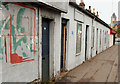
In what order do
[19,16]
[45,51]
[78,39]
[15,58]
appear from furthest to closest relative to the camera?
[78,39]
[45,51]
[19,16]
[15,58]

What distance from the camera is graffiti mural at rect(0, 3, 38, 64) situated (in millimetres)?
2818

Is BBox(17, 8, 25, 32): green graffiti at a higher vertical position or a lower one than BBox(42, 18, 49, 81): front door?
higher

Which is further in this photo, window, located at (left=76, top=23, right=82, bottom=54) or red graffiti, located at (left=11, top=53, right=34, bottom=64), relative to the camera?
window, located at (left=76, top=23, right=82, bottom=54)

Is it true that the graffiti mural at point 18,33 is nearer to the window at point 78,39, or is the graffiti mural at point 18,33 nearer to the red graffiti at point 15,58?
the red graffiti at point 15,58

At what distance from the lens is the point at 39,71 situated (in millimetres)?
4043

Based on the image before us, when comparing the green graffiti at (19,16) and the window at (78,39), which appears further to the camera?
the window at (78,39)

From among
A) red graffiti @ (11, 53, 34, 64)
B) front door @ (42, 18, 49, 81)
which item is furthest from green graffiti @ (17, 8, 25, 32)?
front door @ (42, 18, 49, 81)

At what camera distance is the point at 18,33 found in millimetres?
3180

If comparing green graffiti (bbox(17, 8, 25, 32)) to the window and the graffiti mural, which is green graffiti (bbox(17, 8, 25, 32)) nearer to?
the graffiti mural

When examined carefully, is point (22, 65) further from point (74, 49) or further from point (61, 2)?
point (74, 49)

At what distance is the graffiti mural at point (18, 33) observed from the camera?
9.25ft

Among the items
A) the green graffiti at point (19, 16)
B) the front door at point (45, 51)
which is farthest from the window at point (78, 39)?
the green graffiti at point (19, 16)

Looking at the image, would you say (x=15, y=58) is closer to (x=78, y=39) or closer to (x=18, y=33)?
(x=18, y=33)

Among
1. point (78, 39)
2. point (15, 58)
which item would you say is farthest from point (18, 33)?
point (78, 39)
